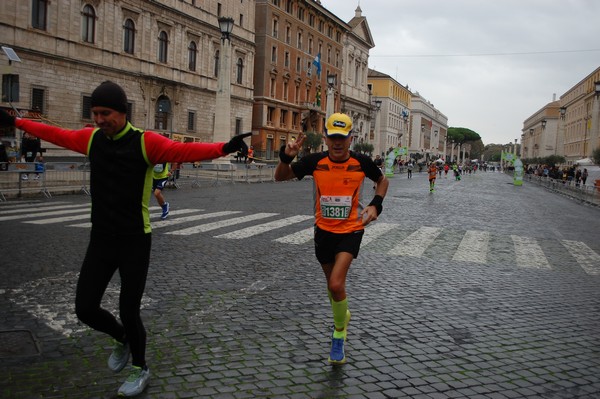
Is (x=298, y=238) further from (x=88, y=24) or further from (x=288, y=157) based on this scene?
(x=88, y=24)

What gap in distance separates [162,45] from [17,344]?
41.9 meters

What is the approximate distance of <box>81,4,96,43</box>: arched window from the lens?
36116mm

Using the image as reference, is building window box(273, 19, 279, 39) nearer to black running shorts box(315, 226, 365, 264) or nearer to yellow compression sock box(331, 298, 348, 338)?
black running shorts box(315, 226, 365, 264)

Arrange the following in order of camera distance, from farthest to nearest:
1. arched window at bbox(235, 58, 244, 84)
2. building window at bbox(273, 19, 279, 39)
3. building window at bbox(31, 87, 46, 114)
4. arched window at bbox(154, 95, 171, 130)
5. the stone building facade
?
building window at bbox(273, 19, 279, 39) < arched window at bbox(235, 58, 244, 84) < arched window at bbox(154, 95, 171, 130) < building window at bbox(31, 87, 46, 114) < the stone building facade

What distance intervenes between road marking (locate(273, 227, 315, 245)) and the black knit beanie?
686cm

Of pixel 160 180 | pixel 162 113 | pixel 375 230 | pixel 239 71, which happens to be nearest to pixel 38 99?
pixel 162 113

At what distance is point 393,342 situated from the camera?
16.5 feet

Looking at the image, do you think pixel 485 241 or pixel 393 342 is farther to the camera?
pixel 485 241

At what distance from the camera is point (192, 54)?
47.2m

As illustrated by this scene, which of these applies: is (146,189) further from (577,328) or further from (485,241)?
(485,241)

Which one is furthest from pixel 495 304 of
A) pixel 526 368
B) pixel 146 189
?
pixel 146 189

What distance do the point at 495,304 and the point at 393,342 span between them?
82.2 inches

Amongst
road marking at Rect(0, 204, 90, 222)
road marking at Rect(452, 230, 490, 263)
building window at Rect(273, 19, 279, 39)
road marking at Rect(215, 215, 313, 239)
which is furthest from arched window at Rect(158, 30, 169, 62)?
road marking at Rect(452, 230, 490, 263)

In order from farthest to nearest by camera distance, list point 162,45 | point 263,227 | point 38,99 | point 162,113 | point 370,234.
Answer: point 162,113 → point 162,45 → point 38,99 → point 263,227 → point 370,234
